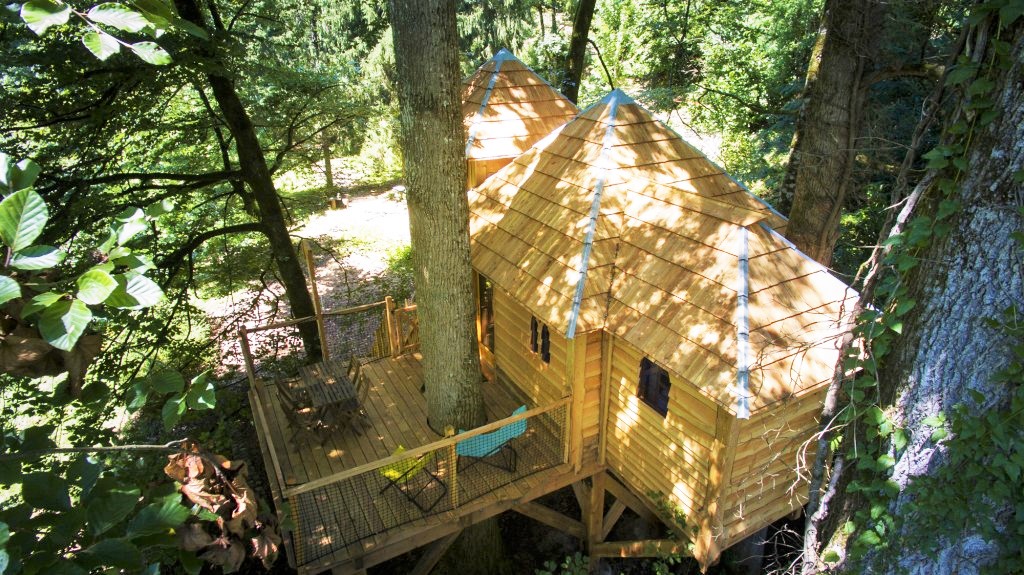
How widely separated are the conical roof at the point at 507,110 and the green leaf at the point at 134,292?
8.15m

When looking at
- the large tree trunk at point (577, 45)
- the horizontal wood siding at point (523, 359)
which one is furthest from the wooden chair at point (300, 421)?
the large tree trunk at point (577, 45)

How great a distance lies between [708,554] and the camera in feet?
21.1

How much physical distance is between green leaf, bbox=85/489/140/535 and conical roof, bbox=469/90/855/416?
170 inches

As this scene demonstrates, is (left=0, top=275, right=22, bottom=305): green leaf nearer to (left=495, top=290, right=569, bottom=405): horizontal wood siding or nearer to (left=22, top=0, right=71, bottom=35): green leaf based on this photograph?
(left=22, top=0, right=71, bottom=35): green leaf

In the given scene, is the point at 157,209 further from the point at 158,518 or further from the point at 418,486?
the point at 418,486

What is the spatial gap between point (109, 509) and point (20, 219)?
96cm

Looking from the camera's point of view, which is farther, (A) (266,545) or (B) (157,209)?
(A) (266,545)

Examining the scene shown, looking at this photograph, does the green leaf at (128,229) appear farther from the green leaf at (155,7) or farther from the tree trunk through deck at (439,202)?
the tree trunk through deck at (439,202)

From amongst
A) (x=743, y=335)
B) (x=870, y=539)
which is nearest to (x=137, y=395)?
(x=870, y=539)

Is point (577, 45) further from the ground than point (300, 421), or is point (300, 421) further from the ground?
point (577, 45)

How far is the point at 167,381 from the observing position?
2.05 meters

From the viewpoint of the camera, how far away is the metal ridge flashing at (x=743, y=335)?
211 inches

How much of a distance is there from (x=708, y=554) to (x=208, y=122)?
393 inches

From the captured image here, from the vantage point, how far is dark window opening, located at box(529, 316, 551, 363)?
788cm
